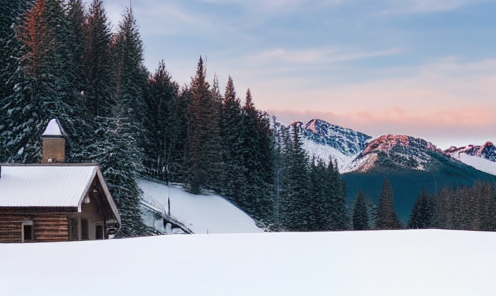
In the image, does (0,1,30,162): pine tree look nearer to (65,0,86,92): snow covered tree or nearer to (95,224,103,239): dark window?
(65,0,86,92): snow covered tree

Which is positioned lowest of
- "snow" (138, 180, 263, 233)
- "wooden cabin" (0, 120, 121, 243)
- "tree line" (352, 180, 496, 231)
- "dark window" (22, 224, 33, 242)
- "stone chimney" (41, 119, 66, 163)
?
"tree line" (352, 180, 496, 231)

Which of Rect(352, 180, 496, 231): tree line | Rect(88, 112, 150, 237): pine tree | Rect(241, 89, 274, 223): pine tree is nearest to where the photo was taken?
Rect(88, 112, 150, 237): pine tree

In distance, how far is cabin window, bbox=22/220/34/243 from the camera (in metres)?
24.0

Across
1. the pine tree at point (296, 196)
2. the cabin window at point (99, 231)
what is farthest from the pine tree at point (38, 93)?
the pine tree at point (296, 196)

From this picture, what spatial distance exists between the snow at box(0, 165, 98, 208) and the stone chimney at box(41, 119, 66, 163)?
140 inches

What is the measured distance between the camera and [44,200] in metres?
23.7

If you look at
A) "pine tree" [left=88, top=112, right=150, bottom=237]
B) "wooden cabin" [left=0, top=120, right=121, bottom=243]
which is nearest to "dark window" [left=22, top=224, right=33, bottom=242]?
"wooden cabin" [left=0, top=120, right=121, bottom=243]

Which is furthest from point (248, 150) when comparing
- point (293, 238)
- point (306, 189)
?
point (293, 238)

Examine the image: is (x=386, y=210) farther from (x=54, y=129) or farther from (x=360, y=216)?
(x=54, y=129)

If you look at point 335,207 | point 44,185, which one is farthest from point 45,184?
point 335,207

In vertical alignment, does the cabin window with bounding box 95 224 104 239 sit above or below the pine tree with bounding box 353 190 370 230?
above

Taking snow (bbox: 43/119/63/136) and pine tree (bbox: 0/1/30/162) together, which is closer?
snow (bbox: 43/119/63/136)

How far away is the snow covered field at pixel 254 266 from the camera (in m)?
3.73

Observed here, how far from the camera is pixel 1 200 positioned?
77.5 feet
